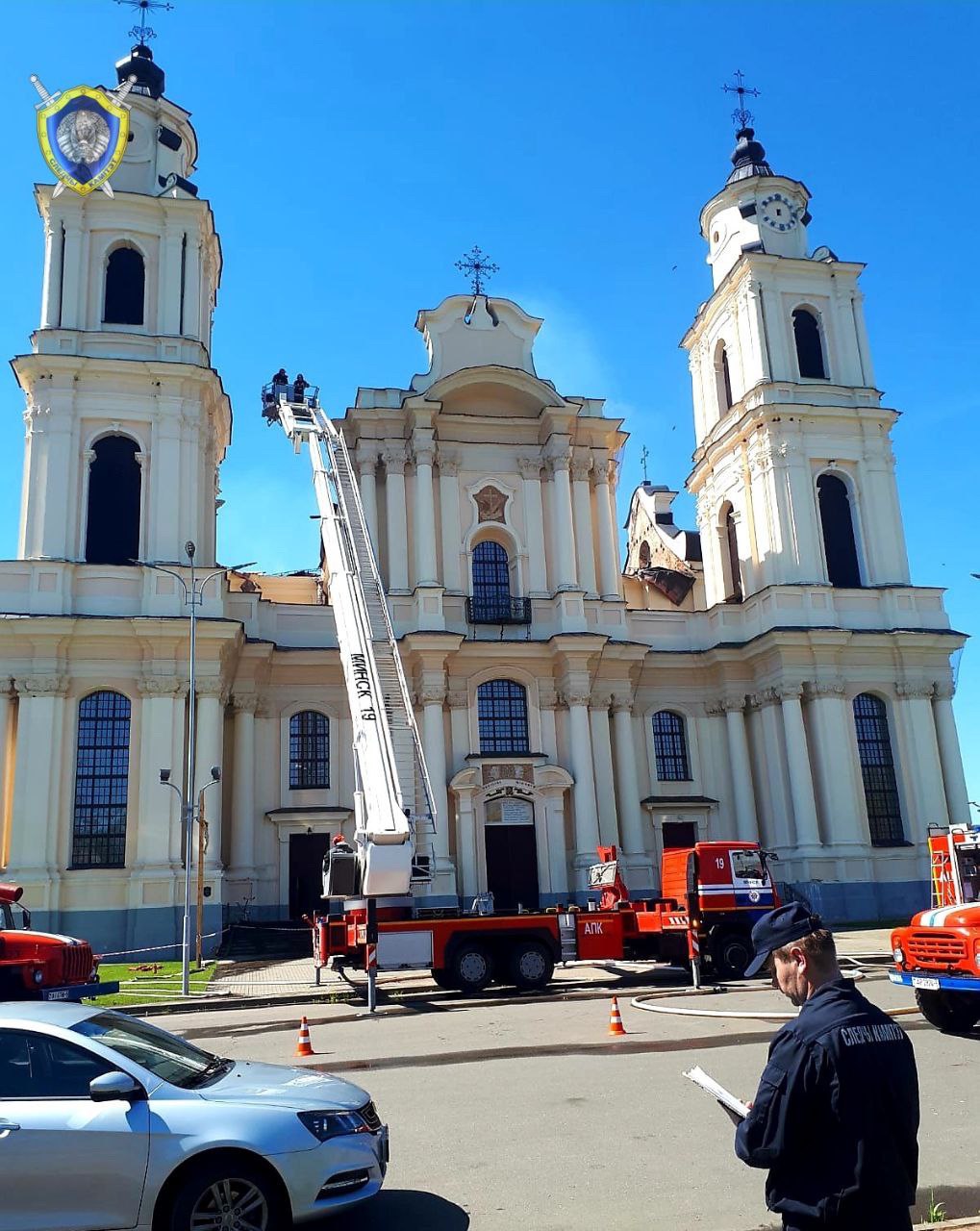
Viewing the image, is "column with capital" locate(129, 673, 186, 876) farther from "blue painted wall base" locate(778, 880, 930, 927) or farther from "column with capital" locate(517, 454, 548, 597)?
"blue painted wall base" locate(778, 880, 930, 927)

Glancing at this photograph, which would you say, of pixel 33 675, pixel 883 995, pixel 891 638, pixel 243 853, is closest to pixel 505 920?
pixel 883 995

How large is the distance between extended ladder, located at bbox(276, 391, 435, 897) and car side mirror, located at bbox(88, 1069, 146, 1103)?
1196 centimetres

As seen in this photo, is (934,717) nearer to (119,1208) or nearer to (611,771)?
(611,771)

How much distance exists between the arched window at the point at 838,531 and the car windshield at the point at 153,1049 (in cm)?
3188

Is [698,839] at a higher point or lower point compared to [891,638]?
lower

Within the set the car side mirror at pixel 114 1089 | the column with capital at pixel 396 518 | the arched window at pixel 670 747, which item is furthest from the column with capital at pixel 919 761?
the car side mirror at pixel 114 1089

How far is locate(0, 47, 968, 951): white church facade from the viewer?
1113 inches

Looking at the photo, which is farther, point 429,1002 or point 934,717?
point 934,717

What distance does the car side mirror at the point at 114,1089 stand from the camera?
215 inches

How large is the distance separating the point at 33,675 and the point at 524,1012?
17.8m

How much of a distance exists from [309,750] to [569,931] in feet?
48.9

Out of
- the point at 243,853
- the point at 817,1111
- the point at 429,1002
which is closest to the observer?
the point at 817,1111

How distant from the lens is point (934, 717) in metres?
34.4

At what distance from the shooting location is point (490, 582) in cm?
3481
